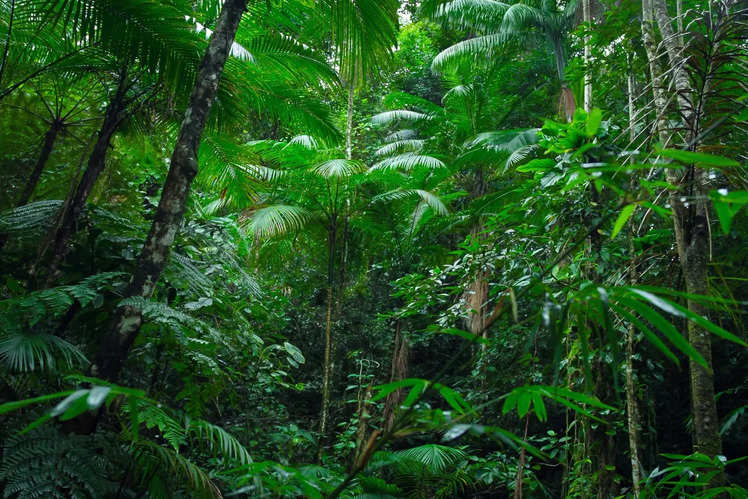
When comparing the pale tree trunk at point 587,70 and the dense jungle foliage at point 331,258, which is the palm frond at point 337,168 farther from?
the pale tree trunk at point 587,70

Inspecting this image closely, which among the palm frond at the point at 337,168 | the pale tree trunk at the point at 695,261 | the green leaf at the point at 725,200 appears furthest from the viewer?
the palm frond at the point at 337,168

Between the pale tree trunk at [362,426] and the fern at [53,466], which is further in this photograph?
the fern at [53,466]

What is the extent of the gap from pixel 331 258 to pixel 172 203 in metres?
4.43

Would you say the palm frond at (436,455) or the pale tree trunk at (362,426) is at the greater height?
the pale tree trunk at (362,426)

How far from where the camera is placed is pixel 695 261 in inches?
73.0

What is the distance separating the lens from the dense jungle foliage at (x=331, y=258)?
106cm

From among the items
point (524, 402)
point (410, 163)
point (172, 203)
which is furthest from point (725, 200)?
point (410, 163)

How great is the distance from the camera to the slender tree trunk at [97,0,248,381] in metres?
2.26

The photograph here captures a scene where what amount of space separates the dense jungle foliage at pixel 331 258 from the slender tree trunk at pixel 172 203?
1cm

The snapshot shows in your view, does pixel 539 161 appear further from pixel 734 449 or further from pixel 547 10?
pixel 547 10

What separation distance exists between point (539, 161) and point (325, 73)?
2.48m

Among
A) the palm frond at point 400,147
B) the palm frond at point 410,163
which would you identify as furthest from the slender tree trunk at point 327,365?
the palm frond at point 400,147

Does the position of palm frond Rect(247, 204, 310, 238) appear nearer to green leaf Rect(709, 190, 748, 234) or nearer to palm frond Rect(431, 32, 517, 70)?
palm frond Rect(431, 32, 517, 70)

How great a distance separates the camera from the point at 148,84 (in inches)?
138
